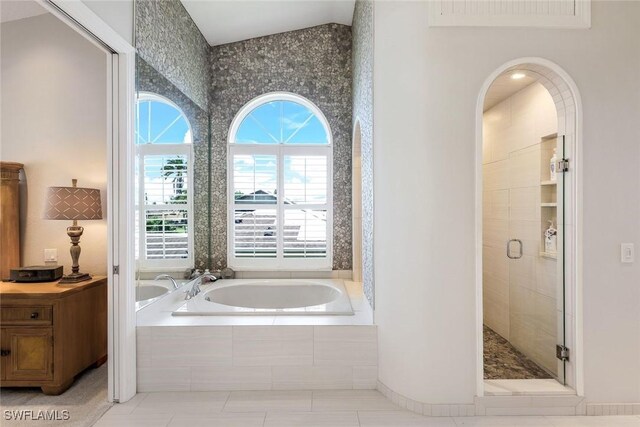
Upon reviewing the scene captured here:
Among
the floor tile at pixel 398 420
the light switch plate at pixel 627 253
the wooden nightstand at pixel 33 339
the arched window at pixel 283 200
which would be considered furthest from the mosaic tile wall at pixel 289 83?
the light switch plate at pixel 627 253

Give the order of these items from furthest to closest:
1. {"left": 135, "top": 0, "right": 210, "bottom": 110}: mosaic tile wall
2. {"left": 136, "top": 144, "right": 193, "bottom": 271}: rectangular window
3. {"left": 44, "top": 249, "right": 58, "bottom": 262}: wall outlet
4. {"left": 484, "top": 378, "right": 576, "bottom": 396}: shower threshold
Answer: {"left": 44, "top": 249, "right": 58, "bottom": 262}: wall outlet < {"left": 136, "top": 144, "right": 193, "bottom": 271}: rectangular window < {"left": 135, "top": 0, "right": 210, "bottom": 110}: mosaic tile wall < {"left": 484, "top": 378, "right": 576, "bottom": 396}: shower threshold

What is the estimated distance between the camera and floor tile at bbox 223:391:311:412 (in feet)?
7.00

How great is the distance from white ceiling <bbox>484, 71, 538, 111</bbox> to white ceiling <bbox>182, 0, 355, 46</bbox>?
1.65 meters

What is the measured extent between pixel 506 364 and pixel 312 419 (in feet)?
5.51

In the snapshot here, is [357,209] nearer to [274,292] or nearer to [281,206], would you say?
[281,206]

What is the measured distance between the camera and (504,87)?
9.50 feet

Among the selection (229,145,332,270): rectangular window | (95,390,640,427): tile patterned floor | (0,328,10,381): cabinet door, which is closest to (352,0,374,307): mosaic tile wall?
(95,390,640,427): tile patterned floor

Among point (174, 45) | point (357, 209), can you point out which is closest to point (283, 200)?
point (357, 209)

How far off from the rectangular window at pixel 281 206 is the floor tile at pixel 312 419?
6.31 feet

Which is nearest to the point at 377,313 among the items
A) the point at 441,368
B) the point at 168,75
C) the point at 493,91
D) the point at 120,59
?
the point at 441,368

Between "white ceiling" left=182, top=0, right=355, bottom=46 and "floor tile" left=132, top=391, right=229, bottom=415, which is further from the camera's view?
"white ceiling" left=182, top=0, right=355, bottom=46

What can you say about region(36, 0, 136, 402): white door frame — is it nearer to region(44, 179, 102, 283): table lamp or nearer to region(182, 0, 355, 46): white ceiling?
region(44, 179, 102, 283): table lamp

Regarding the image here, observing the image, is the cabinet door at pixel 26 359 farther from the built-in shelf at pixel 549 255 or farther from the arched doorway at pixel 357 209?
the built-in shelf at pixel 549 255

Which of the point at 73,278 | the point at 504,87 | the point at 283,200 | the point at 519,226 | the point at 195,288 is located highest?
the point at 504,87
